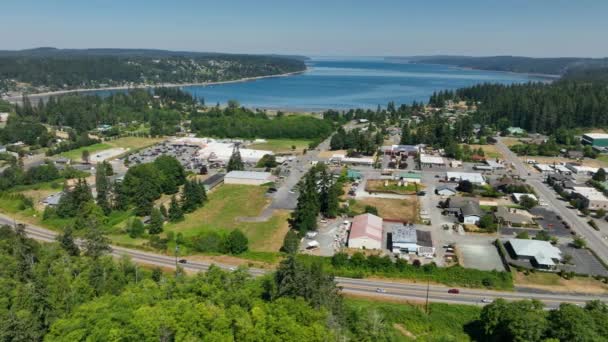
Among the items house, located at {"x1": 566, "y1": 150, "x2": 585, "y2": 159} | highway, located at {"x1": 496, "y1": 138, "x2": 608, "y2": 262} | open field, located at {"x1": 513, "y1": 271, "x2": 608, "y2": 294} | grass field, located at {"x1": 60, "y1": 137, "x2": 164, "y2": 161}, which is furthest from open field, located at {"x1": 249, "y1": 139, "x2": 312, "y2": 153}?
open field, located at {"x1": 513, "y1": 271, "x2": 608, "y2": 294}

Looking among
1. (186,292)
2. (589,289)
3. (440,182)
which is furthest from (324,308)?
(440,182)

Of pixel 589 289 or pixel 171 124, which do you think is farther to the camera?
pixel 171 124

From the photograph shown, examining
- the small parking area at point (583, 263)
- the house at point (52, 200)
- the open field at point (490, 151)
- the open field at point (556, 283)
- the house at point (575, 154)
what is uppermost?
the house at point (575, 154)

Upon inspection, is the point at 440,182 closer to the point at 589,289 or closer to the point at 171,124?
the point at 589,289

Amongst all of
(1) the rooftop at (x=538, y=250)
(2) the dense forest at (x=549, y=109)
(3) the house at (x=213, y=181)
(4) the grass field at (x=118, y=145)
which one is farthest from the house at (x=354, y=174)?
(2) the dense forest at (x=549, y=109)

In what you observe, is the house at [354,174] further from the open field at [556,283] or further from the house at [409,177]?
the open field at [556,283]

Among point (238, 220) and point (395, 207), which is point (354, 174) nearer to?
point (395, 207)

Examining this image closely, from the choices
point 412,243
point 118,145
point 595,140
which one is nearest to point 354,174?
point 412,243
